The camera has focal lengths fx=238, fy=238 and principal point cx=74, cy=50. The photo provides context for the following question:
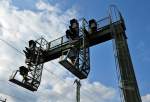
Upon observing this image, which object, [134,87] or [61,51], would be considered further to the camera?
[61,51]

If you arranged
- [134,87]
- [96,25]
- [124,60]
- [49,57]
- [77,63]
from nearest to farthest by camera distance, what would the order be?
[134,87], [124,60], [77,63], [96,25], [49,57]

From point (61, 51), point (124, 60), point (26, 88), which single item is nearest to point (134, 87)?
point (124, 60)

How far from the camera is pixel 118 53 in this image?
530 inches

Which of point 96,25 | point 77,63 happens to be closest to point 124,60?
point 77,63

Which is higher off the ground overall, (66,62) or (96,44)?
(96,44)

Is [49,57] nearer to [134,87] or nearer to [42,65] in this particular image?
[42,65]

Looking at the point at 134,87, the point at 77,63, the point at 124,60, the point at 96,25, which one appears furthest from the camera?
the point at 96,25

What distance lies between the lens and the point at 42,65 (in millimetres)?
18281

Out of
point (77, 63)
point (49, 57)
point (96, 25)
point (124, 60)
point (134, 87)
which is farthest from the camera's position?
point (49, 57)

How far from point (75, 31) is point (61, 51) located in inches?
73.6

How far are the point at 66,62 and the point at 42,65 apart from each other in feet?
17.5

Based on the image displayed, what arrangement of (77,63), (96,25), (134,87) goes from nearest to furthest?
(134,87) → (77,63) → (96,25)

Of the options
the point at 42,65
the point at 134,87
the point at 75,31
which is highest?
the point at 75,31

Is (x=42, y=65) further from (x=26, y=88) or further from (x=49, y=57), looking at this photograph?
(x=26, y=88)
